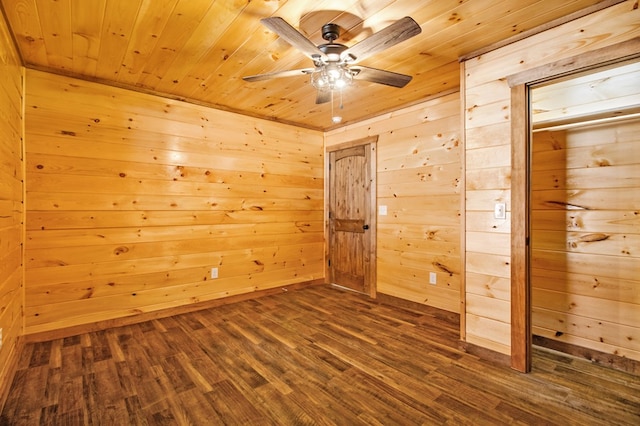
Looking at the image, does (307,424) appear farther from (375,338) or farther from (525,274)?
(525,274)

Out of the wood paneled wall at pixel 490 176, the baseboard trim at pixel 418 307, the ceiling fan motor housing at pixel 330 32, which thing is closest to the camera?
the ceiling fan motor housing at pixel 330 32

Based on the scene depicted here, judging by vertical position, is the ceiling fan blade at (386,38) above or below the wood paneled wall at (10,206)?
above

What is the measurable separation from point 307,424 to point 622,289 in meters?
2.46

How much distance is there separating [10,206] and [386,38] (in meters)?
2.78

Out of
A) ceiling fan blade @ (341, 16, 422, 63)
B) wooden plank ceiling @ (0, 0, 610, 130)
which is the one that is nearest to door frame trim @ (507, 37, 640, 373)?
wooden plank ceiling @ (0, 0, 610, 130)

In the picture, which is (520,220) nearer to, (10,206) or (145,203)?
(145,203)

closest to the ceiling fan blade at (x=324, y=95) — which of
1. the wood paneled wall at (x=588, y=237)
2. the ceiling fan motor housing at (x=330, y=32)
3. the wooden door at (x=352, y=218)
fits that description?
the ceiling fan motor housing at (x=330, y=32)

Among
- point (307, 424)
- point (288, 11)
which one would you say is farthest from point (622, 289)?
point (288, 11)

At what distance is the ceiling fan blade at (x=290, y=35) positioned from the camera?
1562 millimetres

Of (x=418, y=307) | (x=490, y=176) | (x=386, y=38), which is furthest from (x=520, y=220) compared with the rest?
(x=418, y=307)

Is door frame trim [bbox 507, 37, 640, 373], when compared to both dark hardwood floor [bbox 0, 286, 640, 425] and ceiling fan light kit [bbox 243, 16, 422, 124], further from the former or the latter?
ceiling fan light kit [bbox 243, 16, 422, 124]

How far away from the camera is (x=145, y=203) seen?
10.6ft

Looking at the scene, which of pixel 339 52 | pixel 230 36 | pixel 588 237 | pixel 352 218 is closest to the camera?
pixel 339 52

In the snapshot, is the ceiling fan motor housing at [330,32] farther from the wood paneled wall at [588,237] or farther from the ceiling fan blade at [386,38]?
the wood paneled wall at [588,237]
